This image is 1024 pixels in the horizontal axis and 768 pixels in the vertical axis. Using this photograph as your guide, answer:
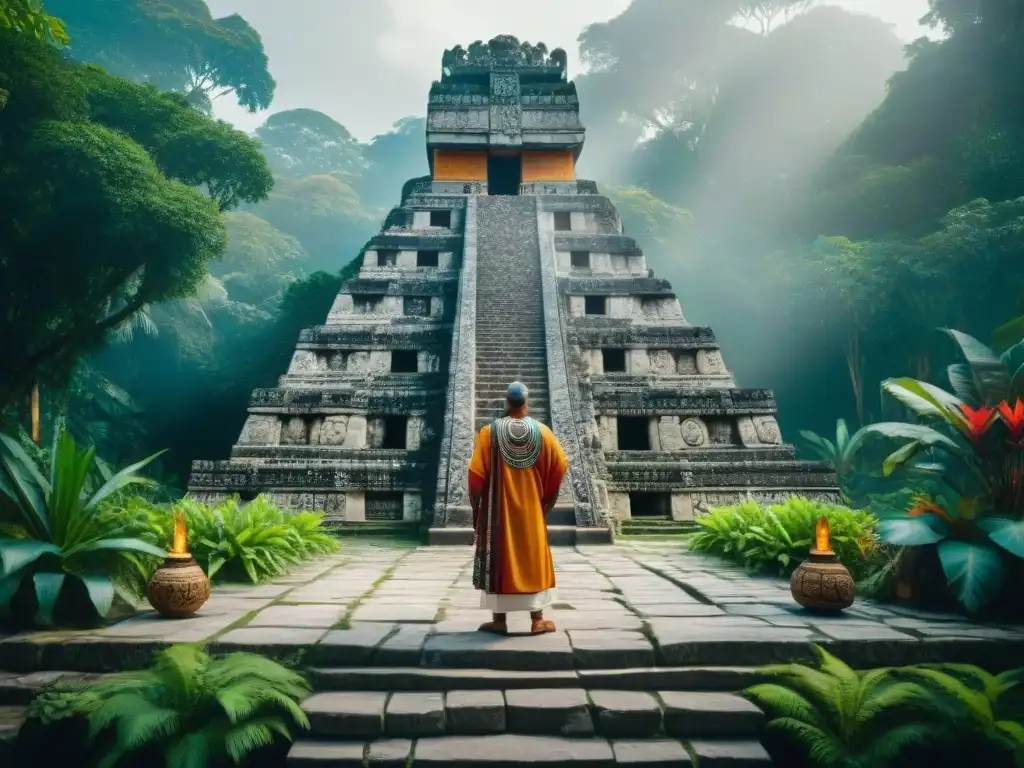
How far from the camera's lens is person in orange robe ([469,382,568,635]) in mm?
4027

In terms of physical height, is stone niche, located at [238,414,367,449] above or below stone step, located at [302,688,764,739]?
above

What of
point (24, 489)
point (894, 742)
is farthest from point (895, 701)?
point (24, 489)

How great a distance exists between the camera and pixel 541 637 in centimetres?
385

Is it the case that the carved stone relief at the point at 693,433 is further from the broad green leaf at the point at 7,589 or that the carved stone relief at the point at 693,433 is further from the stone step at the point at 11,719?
the stone step at the point at 11,719

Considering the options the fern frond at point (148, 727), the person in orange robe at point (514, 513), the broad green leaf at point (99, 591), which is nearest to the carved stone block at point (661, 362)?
the person in orange robe at point (514, 513)

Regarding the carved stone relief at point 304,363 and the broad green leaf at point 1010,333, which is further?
the carved stone relief at point 304,363

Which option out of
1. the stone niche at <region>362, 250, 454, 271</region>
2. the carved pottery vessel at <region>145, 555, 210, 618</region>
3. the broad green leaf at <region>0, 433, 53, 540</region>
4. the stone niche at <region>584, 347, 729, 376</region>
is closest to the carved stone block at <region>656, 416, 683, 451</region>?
the stone niche at <region>584, 347, 729, 376</region>

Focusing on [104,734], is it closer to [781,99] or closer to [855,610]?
[855,610]

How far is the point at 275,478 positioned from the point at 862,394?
72.7 ft

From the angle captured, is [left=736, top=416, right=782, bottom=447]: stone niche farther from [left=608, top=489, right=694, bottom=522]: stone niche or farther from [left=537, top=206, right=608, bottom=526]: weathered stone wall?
[left=537, top=206, right=608, bottom=526]: weathered stone wall

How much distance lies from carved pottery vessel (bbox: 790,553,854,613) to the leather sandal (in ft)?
5.80

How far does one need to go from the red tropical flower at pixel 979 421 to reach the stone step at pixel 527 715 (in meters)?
2.80

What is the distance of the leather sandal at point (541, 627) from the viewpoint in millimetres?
3932

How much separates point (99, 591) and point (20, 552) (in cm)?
52
